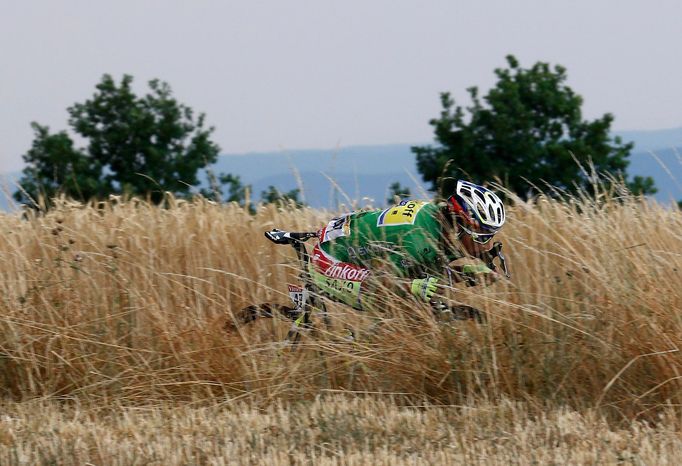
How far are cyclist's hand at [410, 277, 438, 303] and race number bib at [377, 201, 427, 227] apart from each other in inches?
18.4

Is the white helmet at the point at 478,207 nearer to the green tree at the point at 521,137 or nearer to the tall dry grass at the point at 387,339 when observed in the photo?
the tall dry grass at the point at 387,339

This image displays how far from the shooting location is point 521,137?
27797 mm

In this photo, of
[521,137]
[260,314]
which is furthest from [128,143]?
[260,314]

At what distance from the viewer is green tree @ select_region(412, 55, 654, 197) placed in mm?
27188

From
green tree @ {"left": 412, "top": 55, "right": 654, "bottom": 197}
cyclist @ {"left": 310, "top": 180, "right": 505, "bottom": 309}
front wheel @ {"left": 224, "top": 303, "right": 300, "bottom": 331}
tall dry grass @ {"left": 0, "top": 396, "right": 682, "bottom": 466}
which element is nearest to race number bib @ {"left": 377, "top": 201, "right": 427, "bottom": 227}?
cyclist @ {"left": 310, "top": 180, "right": 505, "bottom": 309}

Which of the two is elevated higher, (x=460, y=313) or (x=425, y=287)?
(x=425, y=287)

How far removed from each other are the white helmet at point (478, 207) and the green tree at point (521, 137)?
2006cm

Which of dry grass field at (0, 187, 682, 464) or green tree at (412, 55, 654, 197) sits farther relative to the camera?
green tree at (412, 55, 654, 197)

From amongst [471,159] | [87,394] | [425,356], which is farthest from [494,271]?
[471,159]

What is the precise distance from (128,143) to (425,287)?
22.9 metres

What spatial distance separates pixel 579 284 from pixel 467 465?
2479 mm

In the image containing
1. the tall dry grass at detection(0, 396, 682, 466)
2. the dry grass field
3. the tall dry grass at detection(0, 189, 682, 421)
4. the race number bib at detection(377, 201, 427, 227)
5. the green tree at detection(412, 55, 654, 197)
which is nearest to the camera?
the tall dry grass at detection(0, 396, 682, 466)

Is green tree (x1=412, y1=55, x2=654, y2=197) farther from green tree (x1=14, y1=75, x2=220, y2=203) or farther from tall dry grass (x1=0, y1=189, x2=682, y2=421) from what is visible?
tall dry grass (x1=0, y1=189, x2=682, y2=421)

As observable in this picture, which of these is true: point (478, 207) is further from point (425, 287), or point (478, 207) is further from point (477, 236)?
point (425, 287)
